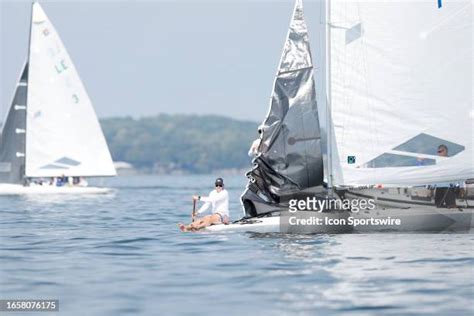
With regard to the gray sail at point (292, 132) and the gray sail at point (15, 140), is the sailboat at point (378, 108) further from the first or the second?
the gray sail at point (15, 140)

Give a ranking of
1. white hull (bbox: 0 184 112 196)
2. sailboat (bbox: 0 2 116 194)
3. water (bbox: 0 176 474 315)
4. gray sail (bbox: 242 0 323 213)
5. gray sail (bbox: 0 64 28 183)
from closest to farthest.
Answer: water (bbox: 0 176 474 315)
gray sail (bbox: 242 0 323 213)
white hull (bbox: 0 184 112 196)
sailboat (bbox: 0 2 116 194)
gray sail (bbox: 0 64 28 183)

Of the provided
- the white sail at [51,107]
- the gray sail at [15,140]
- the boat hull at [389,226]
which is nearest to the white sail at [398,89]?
the boat hull at [389,226]

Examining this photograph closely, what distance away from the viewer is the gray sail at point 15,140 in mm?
47375

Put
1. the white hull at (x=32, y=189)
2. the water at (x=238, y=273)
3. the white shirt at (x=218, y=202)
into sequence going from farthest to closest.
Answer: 1. the white hull at (x=32, y=189)
2. the white shirt at (x=218, y=202)
3. the water at (x=238, y=273)

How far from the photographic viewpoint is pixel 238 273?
47.9ft

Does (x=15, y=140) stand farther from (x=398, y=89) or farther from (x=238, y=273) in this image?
(x=238, y=273)

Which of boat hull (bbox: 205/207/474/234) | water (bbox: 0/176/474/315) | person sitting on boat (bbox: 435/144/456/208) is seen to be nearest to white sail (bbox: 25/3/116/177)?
water (bbox: 0/176/474/315)

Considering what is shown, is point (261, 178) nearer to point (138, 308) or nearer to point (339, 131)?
point (339, 131)

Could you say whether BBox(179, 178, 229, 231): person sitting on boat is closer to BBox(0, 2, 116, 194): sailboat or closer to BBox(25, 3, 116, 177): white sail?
BBox(0, 2, 116, 194): sailboat

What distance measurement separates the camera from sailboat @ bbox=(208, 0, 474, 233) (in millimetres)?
20766

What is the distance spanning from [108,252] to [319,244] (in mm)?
4541

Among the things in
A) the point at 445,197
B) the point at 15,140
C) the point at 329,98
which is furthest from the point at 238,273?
the point at 15,140

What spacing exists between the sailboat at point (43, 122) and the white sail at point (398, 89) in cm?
2838

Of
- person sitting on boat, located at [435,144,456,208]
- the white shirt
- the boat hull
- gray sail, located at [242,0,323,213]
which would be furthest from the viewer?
the white shirt
